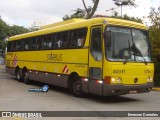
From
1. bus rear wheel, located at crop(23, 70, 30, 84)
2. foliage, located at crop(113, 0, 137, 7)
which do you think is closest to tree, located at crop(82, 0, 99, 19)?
foliage, located at crop(113, 0, 137, 7)

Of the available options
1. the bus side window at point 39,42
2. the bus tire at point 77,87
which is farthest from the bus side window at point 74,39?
the bus side window at point 39,42

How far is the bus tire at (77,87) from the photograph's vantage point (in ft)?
48.2

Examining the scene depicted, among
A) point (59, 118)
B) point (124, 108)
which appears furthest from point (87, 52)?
point (59, 118)

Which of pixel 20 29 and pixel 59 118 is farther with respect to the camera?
pixel 20 29

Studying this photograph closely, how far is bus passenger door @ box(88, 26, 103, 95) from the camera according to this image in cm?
1314

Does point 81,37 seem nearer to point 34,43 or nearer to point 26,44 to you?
point 34,43

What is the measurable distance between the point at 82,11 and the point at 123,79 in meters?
21.6

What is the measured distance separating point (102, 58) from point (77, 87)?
245 centimetres

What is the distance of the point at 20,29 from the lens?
8694cm

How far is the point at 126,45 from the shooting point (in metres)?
13.3

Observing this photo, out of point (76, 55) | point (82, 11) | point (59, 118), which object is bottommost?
point (59, 118)

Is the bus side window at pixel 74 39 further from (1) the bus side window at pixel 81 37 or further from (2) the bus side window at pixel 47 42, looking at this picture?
(2) the bus side window at pixel 47 42

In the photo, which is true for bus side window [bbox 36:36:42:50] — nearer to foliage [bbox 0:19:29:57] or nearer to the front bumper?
the front bumper

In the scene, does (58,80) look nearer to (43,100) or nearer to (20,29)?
(43,100)
